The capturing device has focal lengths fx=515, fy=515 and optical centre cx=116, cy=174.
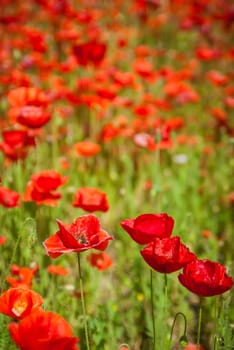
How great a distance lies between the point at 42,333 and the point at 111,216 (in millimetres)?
1806

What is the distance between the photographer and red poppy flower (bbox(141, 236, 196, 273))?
1260 mm

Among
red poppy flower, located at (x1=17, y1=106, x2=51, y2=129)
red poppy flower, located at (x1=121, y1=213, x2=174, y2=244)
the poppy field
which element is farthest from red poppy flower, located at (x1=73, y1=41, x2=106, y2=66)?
red poppy flower, located at (x1=121, y1=213, x2=174, y2=244)

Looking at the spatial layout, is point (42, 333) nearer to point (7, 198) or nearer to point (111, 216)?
point (7, 198)

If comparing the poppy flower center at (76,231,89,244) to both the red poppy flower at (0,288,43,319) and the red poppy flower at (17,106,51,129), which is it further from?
the red poppy flower at (17,106,51,129)

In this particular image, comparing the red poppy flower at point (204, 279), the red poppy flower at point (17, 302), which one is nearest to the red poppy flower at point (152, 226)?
the red poppy flower at point (204, 279)

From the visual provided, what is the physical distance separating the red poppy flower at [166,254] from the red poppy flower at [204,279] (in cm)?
3

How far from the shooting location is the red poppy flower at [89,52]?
10.3 feet

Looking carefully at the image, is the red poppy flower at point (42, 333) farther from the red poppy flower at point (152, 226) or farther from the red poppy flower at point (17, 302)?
the red poppy flower at point (152, 226)

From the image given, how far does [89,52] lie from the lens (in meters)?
3.16

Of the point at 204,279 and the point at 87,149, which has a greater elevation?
the point at 204,279

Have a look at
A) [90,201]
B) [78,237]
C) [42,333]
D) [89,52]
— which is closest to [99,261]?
[90,201]

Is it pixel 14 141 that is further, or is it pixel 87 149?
pixel 87 149

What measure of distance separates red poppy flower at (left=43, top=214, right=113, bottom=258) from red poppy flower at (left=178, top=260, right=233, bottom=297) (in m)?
0.22

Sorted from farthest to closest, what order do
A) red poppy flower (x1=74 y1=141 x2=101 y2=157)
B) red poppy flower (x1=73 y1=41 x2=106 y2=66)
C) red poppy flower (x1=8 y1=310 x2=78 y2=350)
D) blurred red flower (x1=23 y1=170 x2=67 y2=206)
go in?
red poppy flower (x1=73 y1=41 x2=106 y2=66)
red poppy flower (x1=74 y1=141 x2=101 y2=157)
blurred red flower (x1=23 y1=170 x2=67 y2=206)
red poppy flower (x1=8 y1=310 x2=78 y2=350)
